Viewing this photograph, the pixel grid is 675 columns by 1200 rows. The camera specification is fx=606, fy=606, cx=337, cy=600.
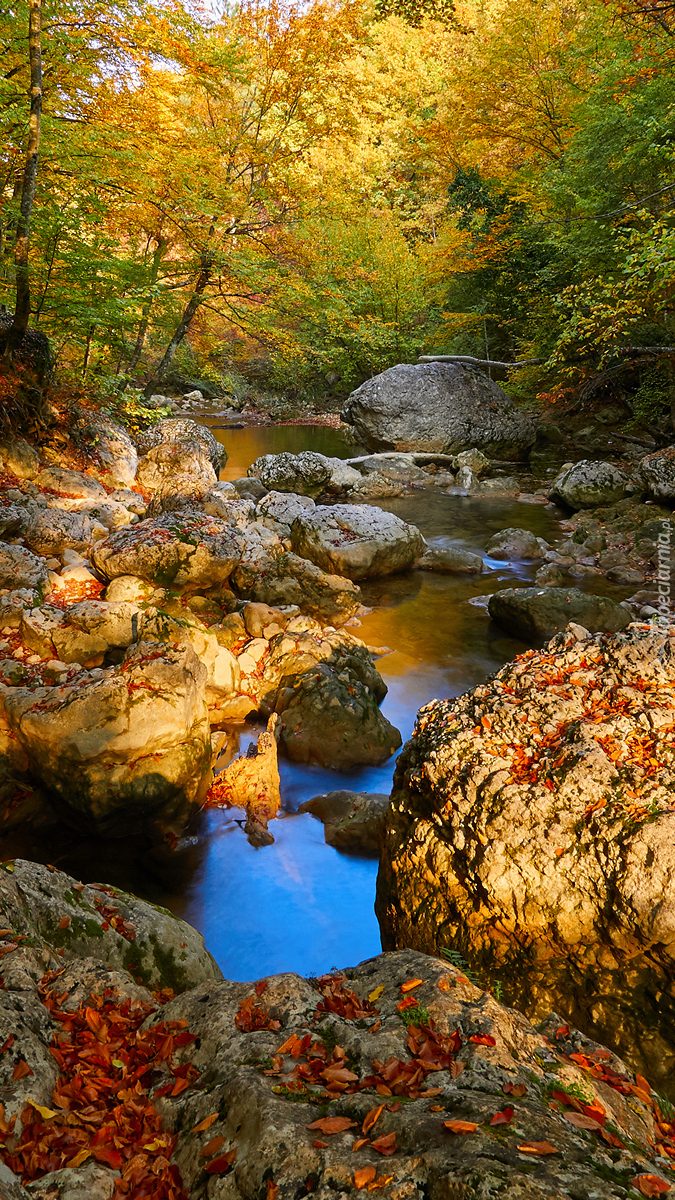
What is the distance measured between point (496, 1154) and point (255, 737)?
539 centimetres

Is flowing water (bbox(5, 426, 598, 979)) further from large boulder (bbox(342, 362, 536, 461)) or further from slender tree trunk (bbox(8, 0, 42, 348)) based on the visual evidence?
large boulder (bbox(342, 362, 536, 461))

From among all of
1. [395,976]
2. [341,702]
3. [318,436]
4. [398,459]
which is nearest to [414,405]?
[398,459]

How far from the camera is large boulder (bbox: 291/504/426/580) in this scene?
1055cm

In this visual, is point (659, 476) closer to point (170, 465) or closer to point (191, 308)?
point (170, 465)

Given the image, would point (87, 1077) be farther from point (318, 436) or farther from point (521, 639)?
point (318, 436)

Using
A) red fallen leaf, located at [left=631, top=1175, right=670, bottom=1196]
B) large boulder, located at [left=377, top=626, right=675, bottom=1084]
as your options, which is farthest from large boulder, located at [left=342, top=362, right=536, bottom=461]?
red fallen leaf, located at [left=631, top=1175, right=670, bottom=1196]

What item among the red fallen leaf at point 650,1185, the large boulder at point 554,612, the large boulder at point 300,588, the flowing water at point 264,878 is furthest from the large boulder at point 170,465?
the red fallen leaf at point 650,1185

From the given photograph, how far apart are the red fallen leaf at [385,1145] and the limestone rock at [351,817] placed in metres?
3.64

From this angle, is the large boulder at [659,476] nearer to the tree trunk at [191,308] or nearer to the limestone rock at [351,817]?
the tree trunk at [191,308]

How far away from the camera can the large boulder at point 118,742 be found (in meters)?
4.78

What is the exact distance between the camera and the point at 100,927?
2930mm

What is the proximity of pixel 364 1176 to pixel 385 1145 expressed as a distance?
0.38ft

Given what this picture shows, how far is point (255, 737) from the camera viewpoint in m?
6.69

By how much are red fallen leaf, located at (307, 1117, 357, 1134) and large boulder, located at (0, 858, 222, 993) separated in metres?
0.98
